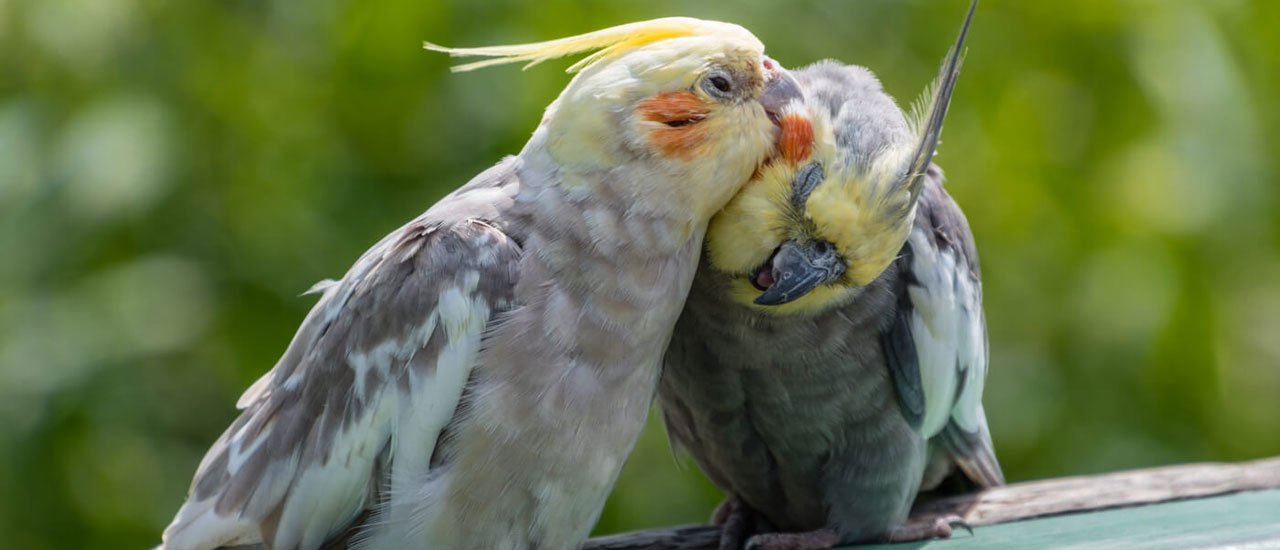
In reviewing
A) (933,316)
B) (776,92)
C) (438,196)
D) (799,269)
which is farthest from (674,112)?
(438,196)

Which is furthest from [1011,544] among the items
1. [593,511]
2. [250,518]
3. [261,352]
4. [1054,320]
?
[261,352]

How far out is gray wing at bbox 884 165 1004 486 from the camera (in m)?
2.09

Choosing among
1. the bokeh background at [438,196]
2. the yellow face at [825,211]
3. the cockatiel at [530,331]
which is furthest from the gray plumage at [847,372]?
the bokeh background at [438,196]

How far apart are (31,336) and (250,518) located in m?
1.46

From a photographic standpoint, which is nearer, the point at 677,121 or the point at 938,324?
the point at 677,121

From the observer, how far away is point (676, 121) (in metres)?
1.74

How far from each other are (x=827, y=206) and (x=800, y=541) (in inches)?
27.1

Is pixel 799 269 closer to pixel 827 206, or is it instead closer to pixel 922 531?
pixel 827 206

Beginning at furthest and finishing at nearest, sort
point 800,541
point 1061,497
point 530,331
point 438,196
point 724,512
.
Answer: point 438,196 < point 724,512 < point 1061,497 < point 800,541 < point 530,331

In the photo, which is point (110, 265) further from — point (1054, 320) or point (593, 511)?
point (1054, 320)

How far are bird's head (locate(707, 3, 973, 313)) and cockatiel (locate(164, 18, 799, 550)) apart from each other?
45mm

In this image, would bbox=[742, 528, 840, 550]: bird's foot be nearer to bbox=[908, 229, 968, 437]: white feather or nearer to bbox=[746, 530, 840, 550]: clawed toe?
bbox=[746, 530, 840, 550]: clawed toe

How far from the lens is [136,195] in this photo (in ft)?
9.72

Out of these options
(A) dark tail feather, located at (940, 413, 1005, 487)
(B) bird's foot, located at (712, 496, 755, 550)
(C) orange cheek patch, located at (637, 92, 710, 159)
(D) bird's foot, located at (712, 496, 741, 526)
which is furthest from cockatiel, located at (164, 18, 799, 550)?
(A) dark tail feather, located at (940, 413, 1005, 487)
